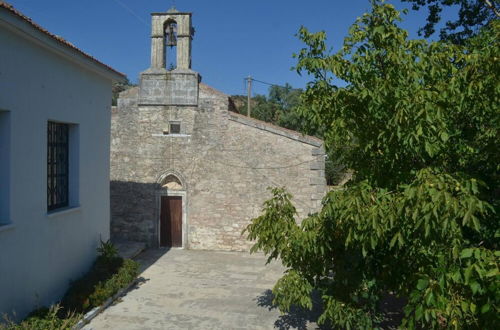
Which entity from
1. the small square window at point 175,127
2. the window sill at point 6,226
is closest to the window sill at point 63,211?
the window sill at point 6,226

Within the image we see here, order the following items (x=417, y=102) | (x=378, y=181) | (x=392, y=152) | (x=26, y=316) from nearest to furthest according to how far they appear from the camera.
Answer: (x=417, y=102), (x=392, y=152), (x=378, y=181), (x=26, y=316)

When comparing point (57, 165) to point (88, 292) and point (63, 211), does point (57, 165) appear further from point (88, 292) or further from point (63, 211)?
point (88, 292)

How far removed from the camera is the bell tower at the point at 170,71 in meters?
13.5

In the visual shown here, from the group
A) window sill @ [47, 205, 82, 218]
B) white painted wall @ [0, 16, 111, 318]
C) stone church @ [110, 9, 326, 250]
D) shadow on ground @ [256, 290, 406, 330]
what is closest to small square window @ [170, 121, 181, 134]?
stone church @ [110, 9, 326, 250]

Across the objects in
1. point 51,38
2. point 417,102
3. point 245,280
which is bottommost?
point 245,280

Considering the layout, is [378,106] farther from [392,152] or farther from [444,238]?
[444,238]

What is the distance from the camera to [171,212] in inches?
546

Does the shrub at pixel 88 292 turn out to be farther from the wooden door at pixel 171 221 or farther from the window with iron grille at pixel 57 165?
the wooden door at pixel 171 221

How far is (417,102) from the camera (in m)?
3.71

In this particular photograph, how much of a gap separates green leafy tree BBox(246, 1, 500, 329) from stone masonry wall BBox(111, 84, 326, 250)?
7.37 m

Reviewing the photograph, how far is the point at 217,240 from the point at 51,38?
27.1 feet

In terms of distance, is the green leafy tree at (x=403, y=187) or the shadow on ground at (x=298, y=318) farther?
the shadow on ground at (x=298, y=318)

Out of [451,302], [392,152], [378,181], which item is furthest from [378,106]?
[451,302]

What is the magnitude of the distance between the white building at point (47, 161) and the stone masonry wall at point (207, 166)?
12.2 feet
